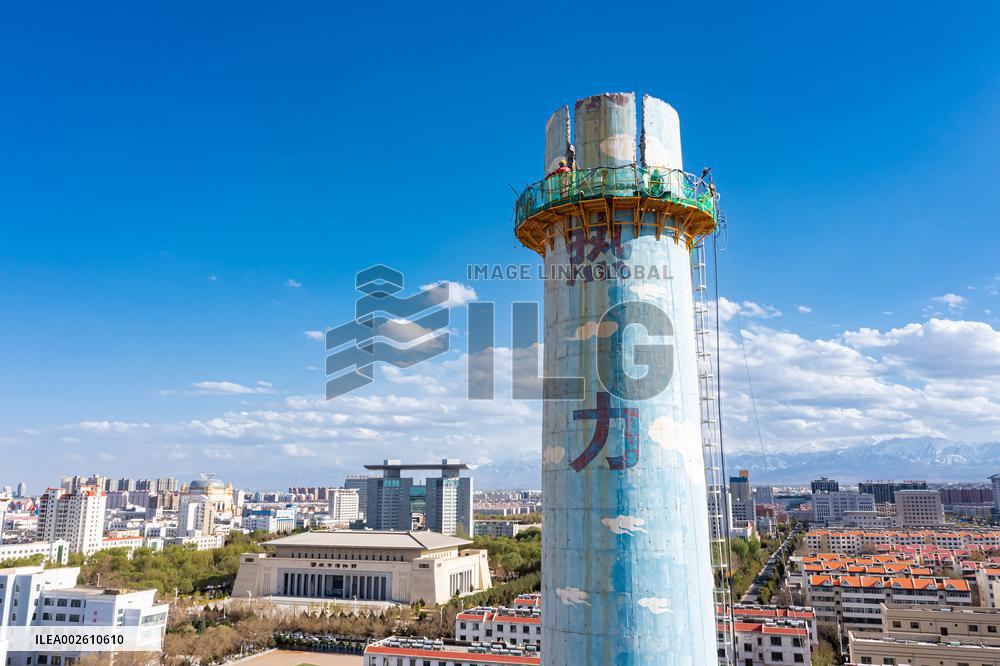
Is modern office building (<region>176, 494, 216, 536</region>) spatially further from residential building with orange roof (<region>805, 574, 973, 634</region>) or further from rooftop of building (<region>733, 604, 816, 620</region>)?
residential building with orange roof (<region>805, 574, 973, 634</region>)

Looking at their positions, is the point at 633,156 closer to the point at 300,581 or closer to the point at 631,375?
the point at 631,375

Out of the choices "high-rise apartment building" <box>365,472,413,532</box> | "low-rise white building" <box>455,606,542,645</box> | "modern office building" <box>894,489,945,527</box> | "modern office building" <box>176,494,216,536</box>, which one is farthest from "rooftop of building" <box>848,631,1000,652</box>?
"modern office building" <box>176,494,216,536</box>

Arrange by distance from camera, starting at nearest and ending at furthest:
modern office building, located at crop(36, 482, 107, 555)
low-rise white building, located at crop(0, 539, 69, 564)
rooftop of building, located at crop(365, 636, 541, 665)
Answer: rooftop of building, located at crop(365, 636, 541, 665)
low-rise white building, located at crop(0, 539, 69, 564)
modern office building, located at crop(36, 482, 107, 555)

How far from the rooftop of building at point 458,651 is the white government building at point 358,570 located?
3973 centimetres

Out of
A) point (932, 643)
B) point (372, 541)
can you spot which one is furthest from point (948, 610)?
point (372, 541)

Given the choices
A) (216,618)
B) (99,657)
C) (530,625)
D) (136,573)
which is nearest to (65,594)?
(99,657)

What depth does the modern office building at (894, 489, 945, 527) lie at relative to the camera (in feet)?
604

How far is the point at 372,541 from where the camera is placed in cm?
9275

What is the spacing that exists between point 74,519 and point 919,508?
200309mm

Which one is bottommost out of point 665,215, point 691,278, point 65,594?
point 65,594

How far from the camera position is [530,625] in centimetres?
5338

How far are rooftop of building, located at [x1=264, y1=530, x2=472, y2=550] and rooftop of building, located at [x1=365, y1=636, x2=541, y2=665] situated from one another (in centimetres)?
4314

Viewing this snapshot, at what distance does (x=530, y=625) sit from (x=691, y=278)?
46.5m

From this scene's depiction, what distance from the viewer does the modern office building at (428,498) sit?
173500 millimetres
